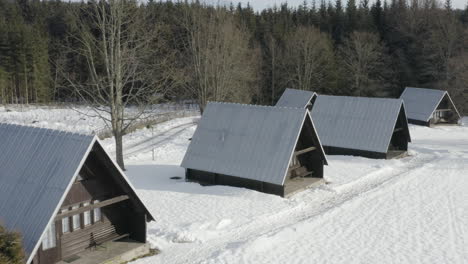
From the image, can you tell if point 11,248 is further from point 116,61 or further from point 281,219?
point 116,61

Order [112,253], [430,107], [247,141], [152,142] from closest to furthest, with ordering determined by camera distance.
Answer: [112,253] < [247,141] < [152,142] < [430,107]

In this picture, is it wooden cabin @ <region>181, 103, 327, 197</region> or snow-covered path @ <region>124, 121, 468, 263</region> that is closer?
snow-covered path @ <region>124, 121, 468, 263</region>

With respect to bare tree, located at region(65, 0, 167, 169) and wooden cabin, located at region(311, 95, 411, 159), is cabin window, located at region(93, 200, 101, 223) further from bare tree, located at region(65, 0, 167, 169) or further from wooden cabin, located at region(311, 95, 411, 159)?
wooden cabin, located at region(311, 95, 411, 159)

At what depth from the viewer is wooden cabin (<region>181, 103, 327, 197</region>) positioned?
20.5 m

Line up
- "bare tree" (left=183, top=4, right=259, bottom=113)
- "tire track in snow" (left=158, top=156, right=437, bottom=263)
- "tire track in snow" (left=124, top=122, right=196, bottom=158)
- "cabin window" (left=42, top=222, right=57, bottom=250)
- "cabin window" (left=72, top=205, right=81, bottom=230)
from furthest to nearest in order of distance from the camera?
"bare tree" (left=183, top=4, right=259, bottom=113) < "tire track in snow" (left=124, top=122, right=196, bottom=158) < "tire track in snow" (left=158, top=156, right=437, bottom=263) < "cabin window" (left=72, top=205, right=81, bottom=230) < "cabin window" (left=42, top=222, right=57, bottom=250)

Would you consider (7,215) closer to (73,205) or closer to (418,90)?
(73,205)

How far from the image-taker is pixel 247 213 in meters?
18.0

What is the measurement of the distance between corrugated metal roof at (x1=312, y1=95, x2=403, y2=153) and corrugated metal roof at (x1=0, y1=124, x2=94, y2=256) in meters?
21.7

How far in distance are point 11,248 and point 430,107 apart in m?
43.2

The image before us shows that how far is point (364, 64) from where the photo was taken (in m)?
58.1

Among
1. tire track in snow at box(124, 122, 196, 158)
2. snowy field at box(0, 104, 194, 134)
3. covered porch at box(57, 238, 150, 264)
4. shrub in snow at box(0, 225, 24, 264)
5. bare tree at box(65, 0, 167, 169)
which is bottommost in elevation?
covered porch at box(57, 238, 150, 264)

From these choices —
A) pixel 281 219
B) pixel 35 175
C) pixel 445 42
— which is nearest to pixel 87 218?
pixel 35 175

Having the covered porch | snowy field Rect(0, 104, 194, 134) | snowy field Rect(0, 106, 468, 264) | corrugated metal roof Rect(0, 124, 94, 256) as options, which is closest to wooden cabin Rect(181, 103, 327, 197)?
snowy field Rect(0, 106, 468, 264)

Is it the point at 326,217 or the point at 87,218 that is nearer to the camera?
the point at 87,218
